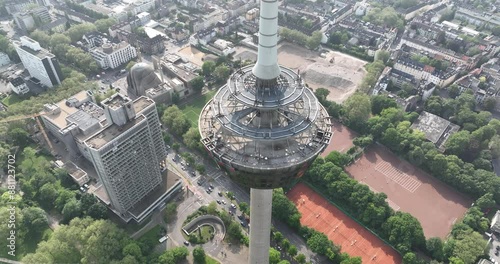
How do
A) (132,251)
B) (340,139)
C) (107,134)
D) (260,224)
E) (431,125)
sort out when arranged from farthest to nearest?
1. (340,139)
2. (431,125)
3. (132,251)
4. (107,134)
5. (260,224)

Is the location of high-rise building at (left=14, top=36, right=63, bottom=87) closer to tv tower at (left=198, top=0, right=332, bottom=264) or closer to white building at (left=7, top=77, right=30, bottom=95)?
white building at (left=7, top=77, right=30, bottom=95)

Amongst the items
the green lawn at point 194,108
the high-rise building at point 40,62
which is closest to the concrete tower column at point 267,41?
the green lawn at point 194,108

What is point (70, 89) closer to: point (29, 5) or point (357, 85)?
point (29, 5)

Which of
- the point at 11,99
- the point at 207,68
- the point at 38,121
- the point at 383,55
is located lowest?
Answer: the point at 11,99

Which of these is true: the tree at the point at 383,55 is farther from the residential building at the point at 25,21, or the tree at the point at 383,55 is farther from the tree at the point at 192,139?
the residential building at the point at 25,21

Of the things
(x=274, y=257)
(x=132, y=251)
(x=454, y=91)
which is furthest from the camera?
(x=454, y=91)

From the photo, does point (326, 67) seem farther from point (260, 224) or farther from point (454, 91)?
point (260, 224)

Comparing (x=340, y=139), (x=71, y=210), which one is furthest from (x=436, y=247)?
(x=71, y=210)

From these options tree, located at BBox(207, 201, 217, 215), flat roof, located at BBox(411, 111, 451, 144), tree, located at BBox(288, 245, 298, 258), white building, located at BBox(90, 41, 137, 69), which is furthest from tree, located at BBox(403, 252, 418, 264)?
white building, located at BBox(90, 41, 137, 69)
